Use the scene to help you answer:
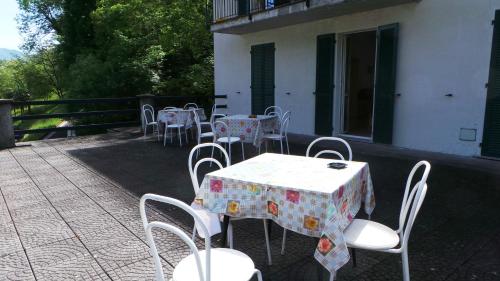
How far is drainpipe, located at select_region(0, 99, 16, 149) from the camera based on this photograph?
7023 mm

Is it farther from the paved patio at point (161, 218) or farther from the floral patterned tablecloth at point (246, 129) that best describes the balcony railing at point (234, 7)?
the paved patio at point (161, 218)

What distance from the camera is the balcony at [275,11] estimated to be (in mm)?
6074

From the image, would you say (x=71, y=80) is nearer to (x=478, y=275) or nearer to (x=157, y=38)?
(x=157, y=38)

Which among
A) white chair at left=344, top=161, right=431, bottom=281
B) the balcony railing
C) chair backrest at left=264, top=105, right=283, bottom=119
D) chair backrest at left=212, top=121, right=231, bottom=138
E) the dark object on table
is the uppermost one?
the balcony railing

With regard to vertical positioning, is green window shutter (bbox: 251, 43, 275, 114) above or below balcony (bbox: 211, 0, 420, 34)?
below

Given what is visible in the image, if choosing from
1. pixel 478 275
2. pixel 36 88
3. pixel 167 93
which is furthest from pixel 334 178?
pixel 36 88

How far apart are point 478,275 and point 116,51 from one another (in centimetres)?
1431

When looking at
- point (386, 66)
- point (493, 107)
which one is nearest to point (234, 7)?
point (386, 66)

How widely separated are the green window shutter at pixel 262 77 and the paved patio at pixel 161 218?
3764 millimetres

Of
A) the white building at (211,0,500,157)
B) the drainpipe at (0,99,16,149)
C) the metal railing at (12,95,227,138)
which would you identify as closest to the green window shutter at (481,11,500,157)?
the white building at (211,0,500,157)

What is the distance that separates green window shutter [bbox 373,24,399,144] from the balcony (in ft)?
1.74

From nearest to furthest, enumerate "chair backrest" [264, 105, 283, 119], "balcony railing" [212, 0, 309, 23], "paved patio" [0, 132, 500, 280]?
"paved patio" [0, 132, 500, 280], "chair backrest" [264, 105, 283, 119], "balcony railing" [212, 0, 309, 23]

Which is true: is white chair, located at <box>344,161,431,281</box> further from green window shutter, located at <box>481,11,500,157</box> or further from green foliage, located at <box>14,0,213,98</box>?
green foliage, located at <box>14,0,213,98</box>

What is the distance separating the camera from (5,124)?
708cm
